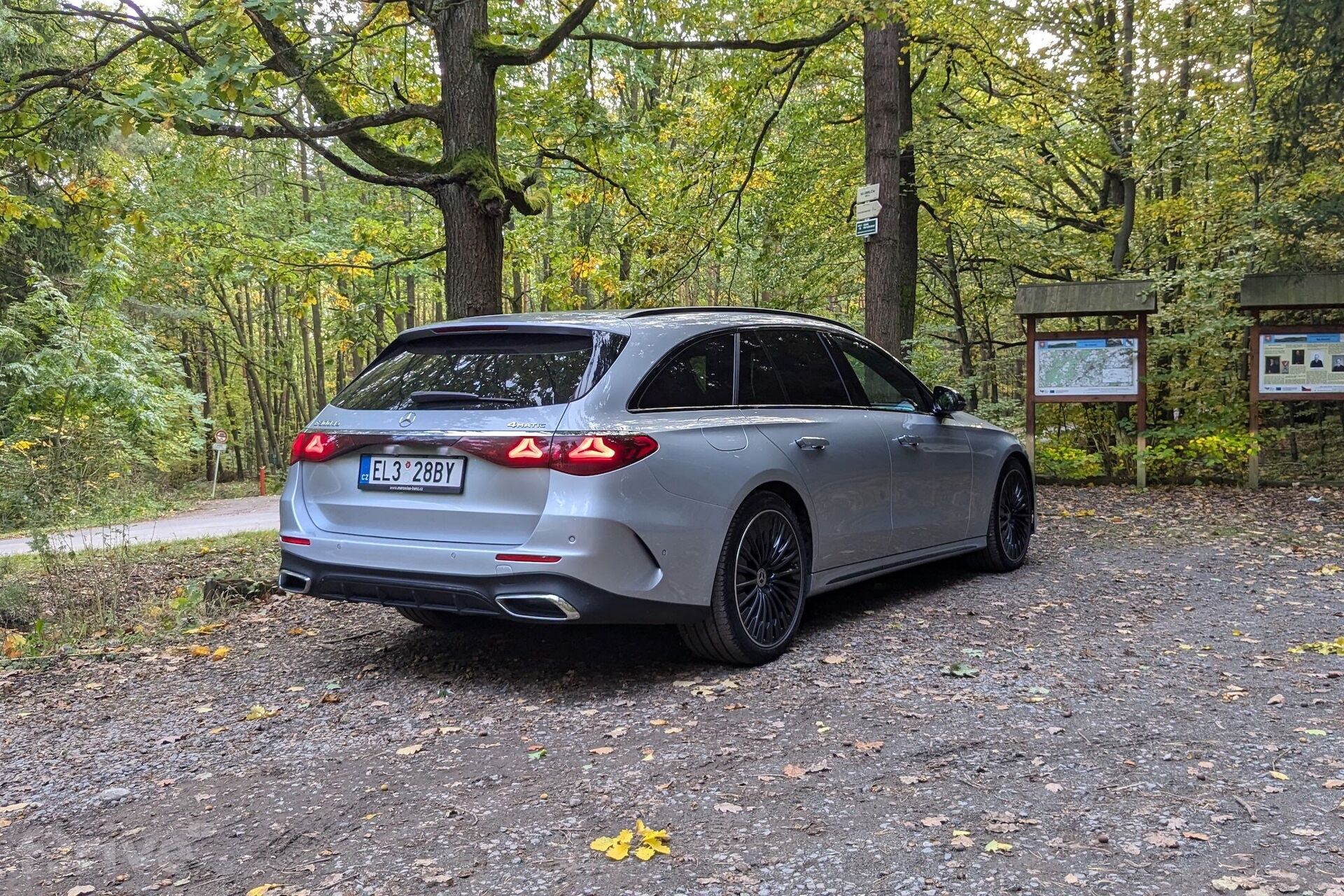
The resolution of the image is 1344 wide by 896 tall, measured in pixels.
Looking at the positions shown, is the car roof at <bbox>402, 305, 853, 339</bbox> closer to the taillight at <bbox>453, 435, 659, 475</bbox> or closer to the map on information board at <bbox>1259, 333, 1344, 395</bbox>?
the taillight at <bbox>453, 435, 659, 475</bbox>

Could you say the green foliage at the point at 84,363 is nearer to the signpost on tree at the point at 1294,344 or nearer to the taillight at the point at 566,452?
the taillight at the point at 566,452

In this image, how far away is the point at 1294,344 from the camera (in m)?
10.9

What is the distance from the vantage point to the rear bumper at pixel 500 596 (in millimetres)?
3859

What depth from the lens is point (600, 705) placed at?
161 inches

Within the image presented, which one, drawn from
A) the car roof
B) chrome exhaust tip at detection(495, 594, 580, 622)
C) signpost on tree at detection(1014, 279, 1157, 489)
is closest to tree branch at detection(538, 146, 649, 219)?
signpost on tree at detection(1014, 279, 1157, 489)

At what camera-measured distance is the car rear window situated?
4070mm

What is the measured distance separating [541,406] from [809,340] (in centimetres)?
200

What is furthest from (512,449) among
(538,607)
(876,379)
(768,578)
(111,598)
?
(111,598)

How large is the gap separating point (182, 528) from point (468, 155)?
862 cm

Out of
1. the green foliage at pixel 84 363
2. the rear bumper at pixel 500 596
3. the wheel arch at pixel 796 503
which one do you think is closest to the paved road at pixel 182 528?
the green foliage at pixel 84 363

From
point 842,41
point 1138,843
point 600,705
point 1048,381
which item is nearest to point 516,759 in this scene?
point 600,705

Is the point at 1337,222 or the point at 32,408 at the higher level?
the point at 1337,222

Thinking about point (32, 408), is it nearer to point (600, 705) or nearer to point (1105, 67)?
point (600, 705)

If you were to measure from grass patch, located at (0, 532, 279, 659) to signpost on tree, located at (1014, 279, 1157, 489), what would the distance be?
28.1ft
